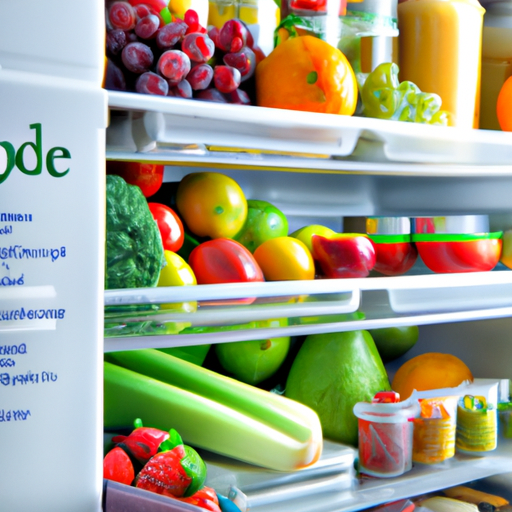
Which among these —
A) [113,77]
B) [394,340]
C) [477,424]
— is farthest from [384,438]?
[113,77]

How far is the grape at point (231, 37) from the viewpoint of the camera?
0.84 metres

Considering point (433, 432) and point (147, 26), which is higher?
point (147, 26)

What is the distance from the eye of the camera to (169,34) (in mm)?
770

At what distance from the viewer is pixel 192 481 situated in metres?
0.75

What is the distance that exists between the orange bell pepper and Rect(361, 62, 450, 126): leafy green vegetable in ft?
0.24

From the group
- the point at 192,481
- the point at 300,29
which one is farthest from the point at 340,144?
the point at 192,481

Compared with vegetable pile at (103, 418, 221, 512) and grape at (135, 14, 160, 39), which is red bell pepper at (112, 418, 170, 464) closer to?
vegetable pile at (103, 418, 221, 512)

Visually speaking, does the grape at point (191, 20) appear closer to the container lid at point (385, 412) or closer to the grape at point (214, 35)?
the grape at point (214, 35)

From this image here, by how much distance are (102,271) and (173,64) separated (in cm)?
31

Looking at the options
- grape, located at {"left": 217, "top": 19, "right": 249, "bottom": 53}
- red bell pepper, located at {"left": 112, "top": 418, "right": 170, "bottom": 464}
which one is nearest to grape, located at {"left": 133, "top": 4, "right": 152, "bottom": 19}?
grape, located at {"left": 217, "top": 19, "right": 249, "bottom": 53}

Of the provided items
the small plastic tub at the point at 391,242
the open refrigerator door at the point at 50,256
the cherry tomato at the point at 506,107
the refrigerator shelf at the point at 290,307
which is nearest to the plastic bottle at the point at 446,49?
the cherry tomato at the point at 506,107

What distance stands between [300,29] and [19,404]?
67 cm

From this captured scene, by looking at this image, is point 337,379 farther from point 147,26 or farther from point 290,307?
point 147,26

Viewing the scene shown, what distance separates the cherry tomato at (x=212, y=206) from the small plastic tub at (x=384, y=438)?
0.36 m
